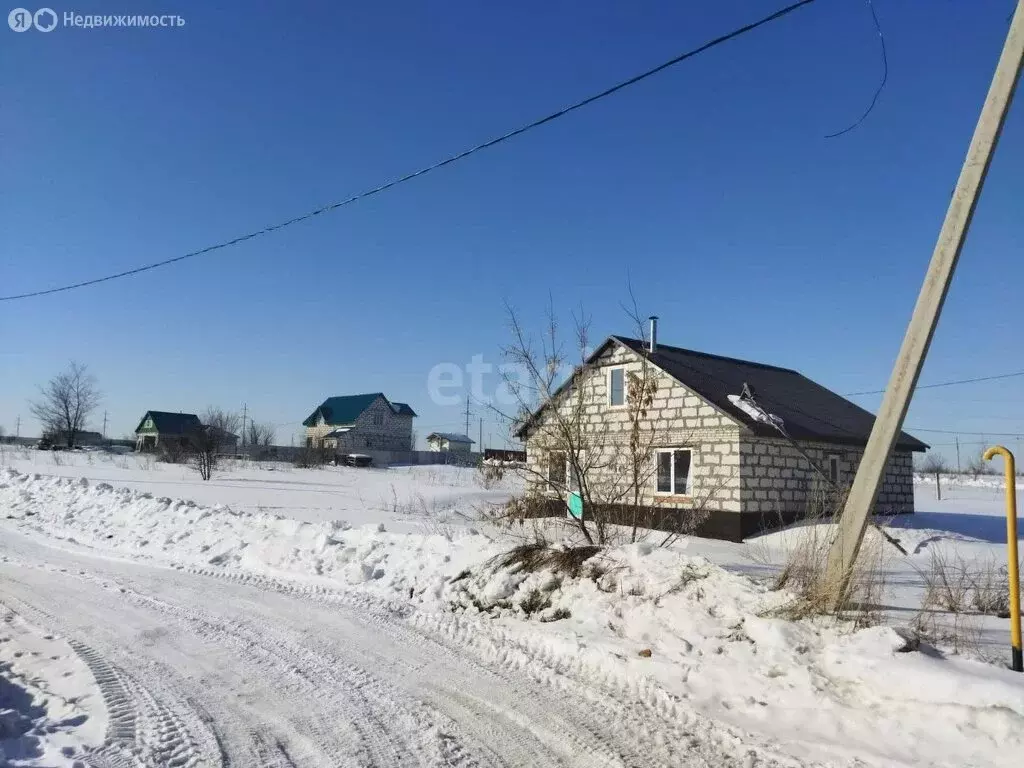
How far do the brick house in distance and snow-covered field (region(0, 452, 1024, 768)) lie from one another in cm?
725

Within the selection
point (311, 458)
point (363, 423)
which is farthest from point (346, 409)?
point (311, 458)

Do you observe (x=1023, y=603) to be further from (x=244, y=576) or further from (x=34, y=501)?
(x=34, y=501)

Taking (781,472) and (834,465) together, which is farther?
(834,465)

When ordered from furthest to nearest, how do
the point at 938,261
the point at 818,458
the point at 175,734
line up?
the point at 818,458
the point at 938,261
the point at 175,734

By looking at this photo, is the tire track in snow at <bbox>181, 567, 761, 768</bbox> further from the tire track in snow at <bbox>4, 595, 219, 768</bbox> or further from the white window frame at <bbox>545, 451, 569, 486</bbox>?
the white window frame at <bbox>545, 451, 569, 486</bbox>

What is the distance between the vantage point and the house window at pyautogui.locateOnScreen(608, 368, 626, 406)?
67.0 feet

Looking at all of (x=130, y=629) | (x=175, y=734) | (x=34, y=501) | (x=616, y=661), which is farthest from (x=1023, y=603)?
(x=34, y=501)

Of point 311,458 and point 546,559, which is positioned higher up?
point 546,559

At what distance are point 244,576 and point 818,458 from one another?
1566cm

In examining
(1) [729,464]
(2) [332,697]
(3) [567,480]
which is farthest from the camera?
(1) [729,464]

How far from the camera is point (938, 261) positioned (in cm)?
605

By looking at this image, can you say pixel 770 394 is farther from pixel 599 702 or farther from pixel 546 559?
pixel 599 702

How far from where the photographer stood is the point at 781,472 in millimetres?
18281

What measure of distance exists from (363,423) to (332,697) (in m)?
66.5
